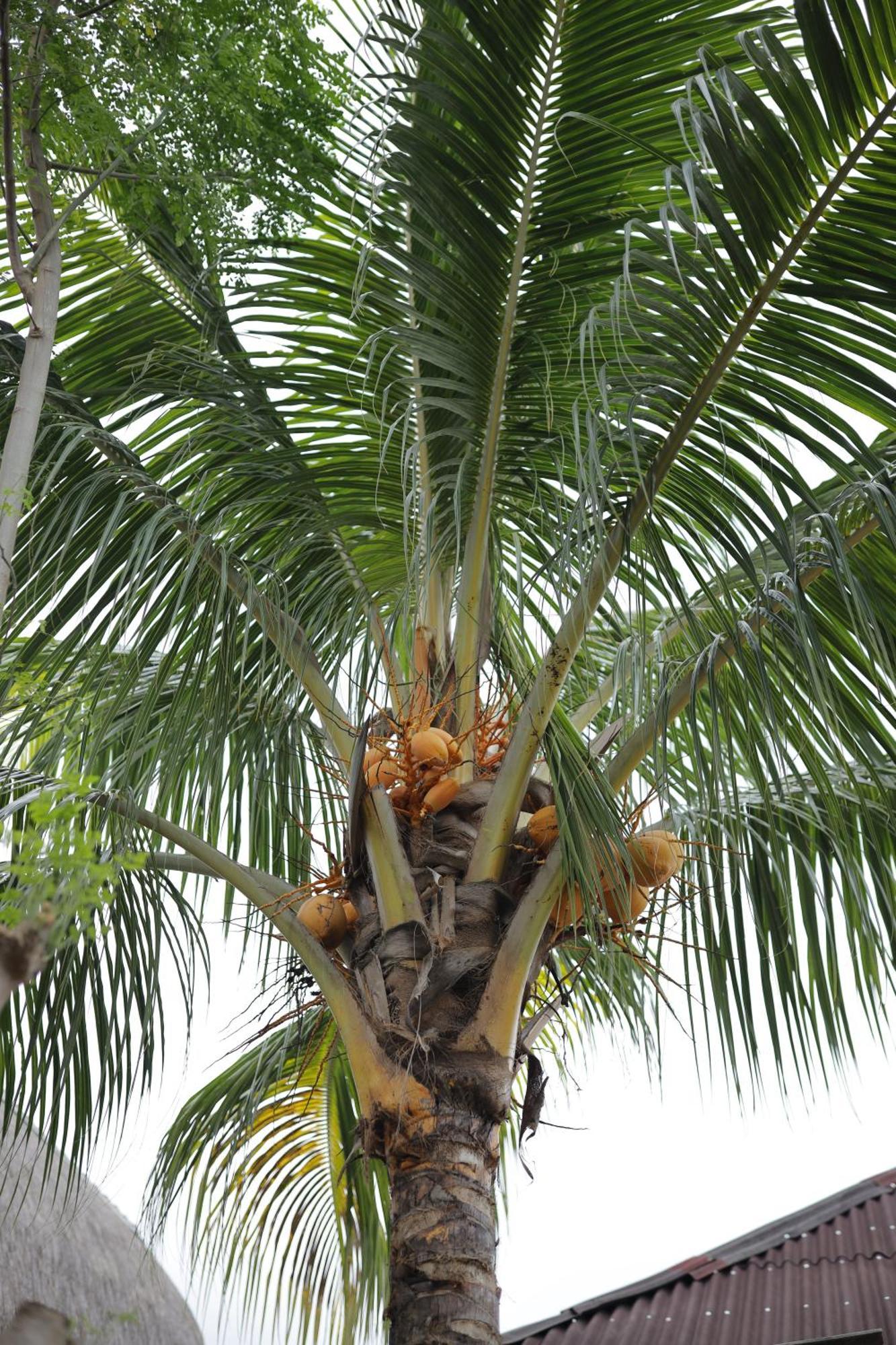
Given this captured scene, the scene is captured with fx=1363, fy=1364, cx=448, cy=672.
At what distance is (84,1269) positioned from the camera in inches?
246

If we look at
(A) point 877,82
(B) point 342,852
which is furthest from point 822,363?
(B) point 342,852

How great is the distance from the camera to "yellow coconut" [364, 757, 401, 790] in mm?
3027

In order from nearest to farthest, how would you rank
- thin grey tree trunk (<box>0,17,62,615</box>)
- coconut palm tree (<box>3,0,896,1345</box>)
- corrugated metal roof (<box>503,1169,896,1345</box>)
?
thin grey tree trunk (<box>0,17,62,615</box>)
coconut palm tree (<box>3,0,896,1345</box>)
corrugated metal roof (<box>503,1169,896,1345</box>)

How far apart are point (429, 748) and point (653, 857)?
0.55 m

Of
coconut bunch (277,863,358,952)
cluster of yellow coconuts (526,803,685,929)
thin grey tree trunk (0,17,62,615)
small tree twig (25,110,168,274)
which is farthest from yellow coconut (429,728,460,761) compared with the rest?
small tree twig (25,110,168,274)

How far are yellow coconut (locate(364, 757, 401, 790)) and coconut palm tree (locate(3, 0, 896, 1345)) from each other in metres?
0.02

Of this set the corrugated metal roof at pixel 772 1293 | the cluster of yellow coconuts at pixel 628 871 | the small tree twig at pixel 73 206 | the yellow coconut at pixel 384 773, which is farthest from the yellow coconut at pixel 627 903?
the corrugated metal roof at pixel 772 1293

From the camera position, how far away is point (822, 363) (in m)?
2.94

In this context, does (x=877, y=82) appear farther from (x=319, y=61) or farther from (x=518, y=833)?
(x=518, y=833)

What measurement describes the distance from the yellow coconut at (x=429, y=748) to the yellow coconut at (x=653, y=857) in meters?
0.46

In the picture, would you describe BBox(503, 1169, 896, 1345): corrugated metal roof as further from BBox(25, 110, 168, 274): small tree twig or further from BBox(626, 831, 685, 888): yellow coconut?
BBox(25, 110, 168, 274): small tree twig

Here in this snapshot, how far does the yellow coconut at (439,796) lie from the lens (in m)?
3.03

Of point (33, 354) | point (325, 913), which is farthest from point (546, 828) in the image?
point (33, 354)

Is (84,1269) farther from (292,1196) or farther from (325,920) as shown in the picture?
(325,920)
